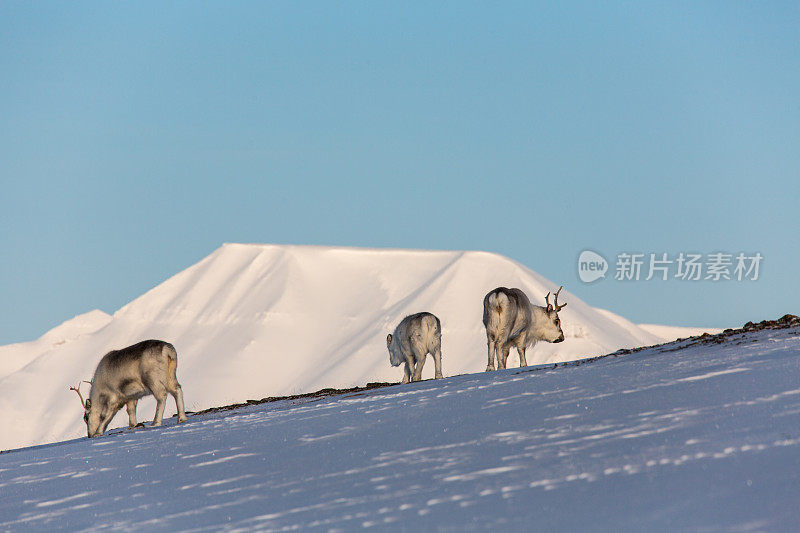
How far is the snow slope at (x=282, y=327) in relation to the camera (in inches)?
4198

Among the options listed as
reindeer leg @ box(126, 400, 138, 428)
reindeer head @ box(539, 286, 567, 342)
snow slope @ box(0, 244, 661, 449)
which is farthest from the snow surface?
reindeer leg @ box(126, 400, 138, 428)

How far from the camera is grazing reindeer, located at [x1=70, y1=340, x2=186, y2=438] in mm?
23297

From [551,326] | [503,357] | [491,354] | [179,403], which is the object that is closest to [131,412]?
[179,403]

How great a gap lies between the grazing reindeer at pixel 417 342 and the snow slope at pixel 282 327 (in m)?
68.1

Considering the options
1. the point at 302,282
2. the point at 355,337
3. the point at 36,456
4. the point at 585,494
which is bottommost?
the point at 585,494

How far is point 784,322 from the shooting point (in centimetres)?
2161

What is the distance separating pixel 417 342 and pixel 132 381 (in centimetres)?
678

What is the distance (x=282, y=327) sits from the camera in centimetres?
12206

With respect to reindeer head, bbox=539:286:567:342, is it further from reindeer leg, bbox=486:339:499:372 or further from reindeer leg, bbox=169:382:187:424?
reindeer leg, bbox=169:382:187:424

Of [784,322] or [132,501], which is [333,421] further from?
[784,322]

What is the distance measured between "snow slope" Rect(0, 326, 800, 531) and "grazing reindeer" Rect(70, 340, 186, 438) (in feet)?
13.8

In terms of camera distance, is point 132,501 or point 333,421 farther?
point 333,421

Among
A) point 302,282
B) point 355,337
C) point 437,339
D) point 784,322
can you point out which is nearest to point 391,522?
point 784,322

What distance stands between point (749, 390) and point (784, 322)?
9.14 metres
